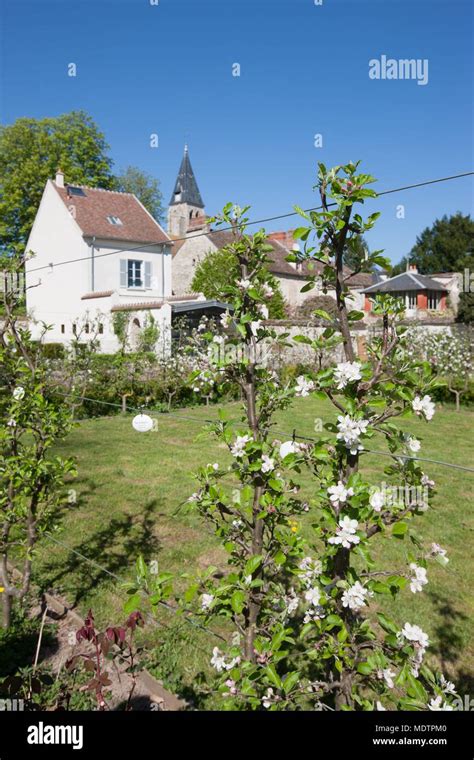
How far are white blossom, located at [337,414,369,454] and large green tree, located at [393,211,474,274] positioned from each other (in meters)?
51.8

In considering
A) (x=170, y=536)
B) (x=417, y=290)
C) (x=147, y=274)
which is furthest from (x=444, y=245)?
(x=170, y=536)

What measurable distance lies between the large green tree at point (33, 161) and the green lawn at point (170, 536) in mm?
24963

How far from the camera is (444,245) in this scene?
52.8 m

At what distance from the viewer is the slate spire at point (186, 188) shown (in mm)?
62875

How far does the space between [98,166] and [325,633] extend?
117ft

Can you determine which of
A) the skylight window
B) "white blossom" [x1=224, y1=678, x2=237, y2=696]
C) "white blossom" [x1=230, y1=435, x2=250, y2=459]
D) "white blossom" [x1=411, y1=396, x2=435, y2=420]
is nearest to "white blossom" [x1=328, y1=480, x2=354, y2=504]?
"white blossom" [x1=411, y1=396, x2=435, y2=420]

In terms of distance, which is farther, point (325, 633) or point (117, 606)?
point (117, 606)

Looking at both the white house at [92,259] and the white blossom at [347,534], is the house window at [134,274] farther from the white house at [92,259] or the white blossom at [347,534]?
the white blossom at [347,534]

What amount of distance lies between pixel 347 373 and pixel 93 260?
24889 millimetres

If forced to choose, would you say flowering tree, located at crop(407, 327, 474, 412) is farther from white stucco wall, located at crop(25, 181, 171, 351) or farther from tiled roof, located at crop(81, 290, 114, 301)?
tiled roof, located at crop(81, 290, 114, 301)

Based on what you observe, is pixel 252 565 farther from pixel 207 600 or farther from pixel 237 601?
pixel 207 600

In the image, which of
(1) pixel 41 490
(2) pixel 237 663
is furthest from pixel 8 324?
A: (2) pixel 237 663

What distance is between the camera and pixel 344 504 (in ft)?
6.73
